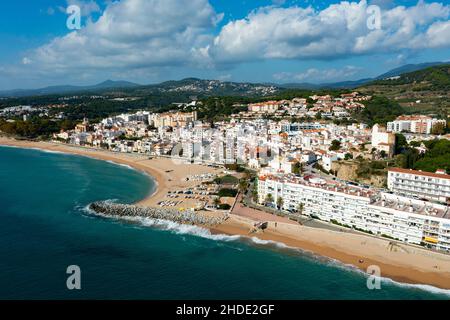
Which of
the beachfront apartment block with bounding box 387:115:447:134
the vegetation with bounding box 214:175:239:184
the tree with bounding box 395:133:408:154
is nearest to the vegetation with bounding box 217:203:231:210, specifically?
the vegetation with bounding box 214:175:239:184

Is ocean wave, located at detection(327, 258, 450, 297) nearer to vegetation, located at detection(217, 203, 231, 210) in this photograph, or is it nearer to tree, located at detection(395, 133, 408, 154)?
vegetation, located at detection(217, 203, 231, 210)

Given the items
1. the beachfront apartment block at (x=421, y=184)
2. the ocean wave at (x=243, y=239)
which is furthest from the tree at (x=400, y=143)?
the ocean wave at (x=243, y=239)

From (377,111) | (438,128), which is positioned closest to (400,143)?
(438,128)

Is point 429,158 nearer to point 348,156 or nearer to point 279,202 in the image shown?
point 348,156

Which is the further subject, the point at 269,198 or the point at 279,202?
the point at 269,198

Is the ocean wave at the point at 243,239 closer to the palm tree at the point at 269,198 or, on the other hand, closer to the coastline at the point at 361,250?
the coastline at the point at 361,250

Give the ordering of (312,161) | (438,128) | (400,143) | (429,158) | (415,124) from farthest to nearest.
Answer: (415,124) < (438,128) < (400,143) < (312,161) < (429,158)
